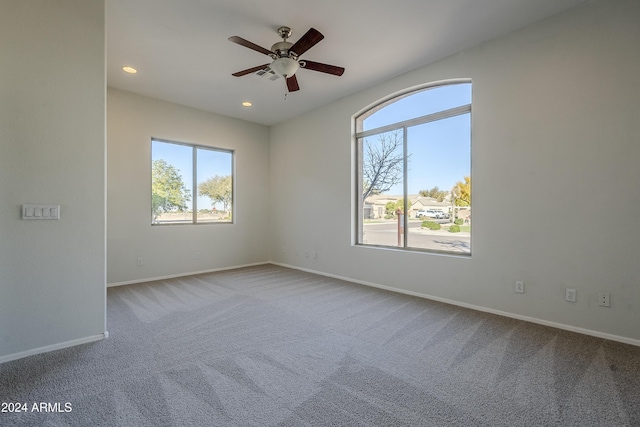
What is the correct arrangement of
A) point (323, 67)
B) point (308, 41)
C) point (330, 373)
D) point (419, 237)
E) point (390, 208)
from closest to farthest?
point (330, 373)
point (308, 41)
point (323, 67)
point (419, 237)
point (390, 208)

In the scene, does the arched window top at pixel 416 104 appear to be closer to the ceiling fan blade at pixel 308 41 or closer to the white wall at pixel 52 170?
the ceiling fan blade at pixel 308 41

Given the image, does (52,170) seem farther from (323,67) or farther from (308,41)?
(323,67)

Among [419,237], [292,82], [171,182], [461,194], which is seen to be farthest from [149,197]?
[461,194]

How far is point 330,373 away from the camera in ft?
6.73

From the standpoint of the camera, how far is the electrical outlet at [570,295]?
273 centimetres

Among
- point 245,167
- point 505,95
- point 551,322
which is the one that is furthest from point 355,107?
point 551,322

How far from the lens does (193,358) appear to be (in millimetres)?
2260

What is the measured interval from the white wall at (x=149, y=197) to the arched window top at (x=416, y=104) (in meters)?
2.65

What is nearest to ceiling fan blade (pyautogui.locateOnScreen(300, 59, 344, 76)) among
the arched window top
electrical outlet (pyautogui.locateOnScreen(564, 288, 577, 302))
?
the arched window top

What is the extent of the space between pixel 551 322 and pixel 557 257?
2.14 feet

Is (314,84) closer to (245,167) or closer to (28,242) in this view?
(245,167)

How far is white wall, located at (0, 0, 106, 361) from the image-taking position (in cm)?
220

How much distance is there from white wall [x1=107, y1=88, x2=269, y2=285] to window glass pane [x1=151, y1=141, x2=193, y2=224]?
0.43 feet

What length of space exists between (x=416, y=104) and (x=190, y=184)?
410cm
